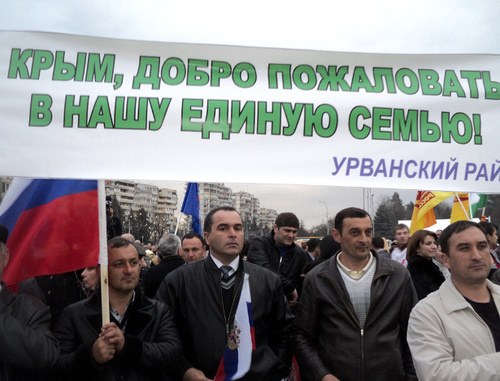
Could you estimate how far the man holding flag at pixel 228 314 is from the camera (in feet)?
11.1

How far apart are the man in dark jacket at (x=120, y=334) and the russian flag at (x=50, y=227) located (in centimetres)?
22

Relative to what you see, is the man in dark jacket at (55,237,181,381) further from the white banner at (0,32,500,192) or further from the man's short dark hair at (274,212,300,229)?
the man's short dark hair at (274,212,300,229)

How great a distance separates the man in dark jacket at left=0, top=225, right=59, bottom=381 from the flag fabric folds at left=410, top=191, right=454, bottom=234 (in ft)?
29.2

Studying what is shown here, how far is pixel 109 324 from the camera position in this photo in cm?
290

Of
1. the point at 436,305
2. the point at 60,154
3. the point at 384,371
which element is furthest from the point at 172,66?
the point at 384,371

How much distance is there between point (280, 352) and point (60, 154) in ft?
6.86

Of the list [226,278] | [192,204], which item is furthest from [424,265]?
[192,204]

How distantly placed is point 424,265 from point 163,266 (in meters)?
2.96

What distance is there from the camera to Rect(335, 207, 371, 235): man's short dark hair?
3811mm

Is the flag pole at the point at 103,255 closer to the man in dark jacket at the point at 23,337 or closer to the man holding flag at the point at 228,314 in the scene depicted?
the man in dark jacket at the point at 23,337

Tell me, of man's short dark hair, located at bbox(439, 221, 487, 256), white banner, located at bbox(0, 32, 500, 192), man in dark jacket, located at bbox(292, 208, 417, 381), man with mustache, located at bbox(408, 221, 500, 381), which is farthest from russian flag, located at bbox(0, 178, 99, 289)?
man's short dark hair, located at bbox(439, 221, 487, 256)

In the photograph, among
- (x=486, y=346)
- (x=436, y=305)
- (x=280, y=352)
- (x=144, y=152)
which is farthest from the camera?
(x=280, y=352)

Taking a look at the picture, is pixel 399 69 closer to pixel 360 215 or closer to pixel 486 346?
pixel 360 215

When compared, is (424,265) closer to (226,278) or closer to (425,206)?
(226,278)
